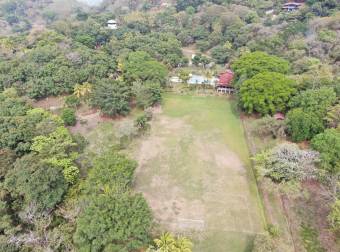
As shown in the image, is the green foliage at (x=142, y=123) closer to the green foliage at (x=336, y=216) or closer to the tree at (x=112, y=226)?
the tree at (x=112, y=226)

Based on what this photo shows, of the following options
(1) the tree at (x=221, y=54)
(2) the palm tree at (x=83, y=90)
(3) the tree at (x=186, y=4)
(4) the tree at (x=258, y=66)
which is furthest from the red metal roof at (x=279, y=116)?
(3) the tree at (x=186, y=4)

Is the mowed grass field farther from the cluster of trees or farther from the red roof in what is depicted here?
the red roof

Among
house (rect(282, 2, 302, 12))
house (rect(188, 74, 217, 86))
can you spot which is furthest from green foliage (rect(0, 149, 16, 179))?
house (rect(282, 2, 302, 12))

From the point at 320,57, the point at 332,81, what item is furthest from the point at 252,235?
the point at 320,57

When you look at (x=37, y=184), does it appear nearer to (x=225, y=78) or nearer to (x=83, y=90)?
(x=83, y=90)

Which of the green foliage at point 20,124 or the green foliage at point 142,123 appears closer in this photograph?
the green foliage at point 20,124
